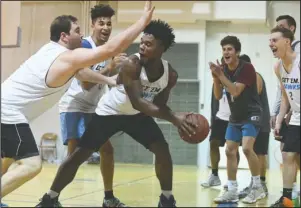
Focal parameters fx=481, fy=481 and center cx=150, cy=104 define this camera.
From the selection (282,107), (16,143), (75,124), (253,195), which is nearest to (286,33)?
(282,107)

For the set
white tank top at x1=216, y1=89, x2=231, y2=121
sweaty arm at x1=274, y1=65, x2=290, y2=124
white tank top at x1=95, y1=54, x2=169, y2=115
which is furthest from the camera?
white tank top at x1=216, y1=89, x2=231, y2=121

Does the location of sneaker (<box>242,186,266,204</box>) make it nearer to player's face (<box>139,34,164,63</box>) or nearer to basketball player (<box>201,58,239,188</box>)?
basketball player (<box>201,58,239,188</box>)

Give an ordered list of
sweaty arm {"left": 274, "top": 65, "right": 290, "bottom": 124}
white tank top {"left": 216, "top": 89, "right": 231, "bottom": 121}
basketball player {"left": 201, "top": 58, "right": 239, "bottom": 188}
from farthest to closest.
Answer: basketball player {"left": 201, "top": 58, "right": 239, "bottom": 188} < white tank top {"left": 216, "top": 89, "right": 231, "bottom": 121} < sweaty arm {"left": 274, "top": 65, "right": 290, "bottom": 124}

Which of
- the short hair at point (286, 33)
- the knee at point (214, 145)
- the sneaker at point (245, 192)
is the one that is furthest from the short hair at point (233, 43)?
the knee at point (214, 145)

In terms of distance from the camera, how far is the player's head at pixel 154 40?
9.53ft

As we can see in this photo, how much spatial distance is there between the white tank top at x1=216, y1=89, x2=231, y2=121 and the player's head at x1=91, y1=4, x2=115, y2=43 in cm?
106

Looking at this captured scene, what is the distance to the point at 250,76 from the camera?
11.4 feet

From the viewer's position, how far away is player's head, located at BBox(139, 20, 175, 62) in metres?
2.91

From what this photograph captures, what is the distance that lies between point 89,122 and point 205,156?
2.18m

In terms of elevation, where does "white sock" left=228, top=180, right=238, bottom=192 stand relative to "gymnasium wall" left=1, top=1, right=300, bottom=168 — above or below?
below

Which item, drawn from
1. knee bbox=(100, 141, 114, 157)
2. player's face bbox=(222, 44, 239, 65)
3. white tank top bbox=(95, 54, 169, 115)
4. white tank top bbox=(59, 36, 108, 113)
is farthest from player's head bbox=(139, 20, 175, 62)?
knee bbox=(100, 141, 114, 157)

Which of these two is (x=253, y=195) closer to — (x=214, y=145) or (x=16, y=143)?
(x=214, y=145)

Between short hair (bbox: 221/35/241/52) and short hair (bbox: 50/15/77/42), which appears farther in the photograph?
short hair (bbox: 221/35/241/52)

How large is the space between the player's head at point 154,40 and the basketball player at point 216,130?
959 millimetres
